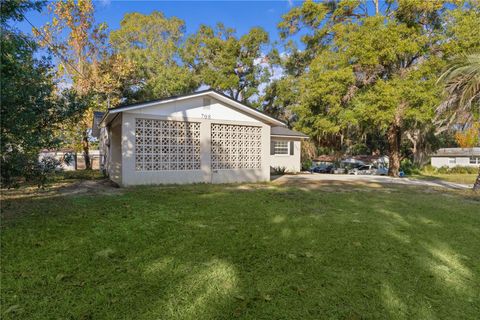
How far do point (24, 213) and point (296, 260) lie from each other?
19.5ft

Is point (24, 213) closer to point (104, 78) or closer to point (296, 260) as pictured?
point (296, 260)

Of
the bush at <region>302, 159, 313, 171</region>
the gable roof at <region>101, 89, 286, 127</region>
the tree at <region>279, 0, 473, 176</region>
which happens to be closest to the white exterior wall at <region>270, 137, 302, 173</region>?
the tree at <region>279, 0, 473, 176</region>

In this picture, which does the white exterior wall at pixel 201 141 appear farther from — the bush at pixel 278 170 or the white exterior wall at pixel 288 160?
the white exterior wall at pixel 288 160

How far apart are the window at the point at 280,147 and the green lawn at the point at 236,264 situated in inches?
613

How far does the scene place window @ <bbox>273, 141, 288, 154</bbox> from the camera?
22.4m

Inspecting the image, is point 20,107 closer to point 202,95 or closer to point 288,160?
point 202,95

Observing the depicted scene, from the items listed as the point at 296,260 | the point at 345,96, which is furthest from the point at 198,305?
the point at 345,96

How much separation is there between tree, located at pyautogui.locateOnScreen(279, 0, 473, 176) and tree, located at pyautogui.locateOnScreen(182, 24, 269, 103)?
9.39 metres

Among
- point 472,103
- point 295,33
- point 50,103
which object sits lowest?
point 50,103

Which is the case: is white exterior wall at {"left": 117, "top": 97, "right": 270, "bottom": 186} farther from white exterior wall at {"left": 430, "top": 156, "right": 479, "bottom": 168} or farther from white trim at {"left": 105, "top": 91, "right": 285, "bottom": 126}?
white exterior wall at {"left": 430, "top": 156, "right": 479, "bottom": 168}

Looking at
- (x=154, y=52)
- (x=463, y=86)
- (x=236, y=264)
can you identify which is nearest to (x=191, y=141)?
(x=236, y=264)

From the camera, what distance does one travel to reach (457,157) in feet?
132

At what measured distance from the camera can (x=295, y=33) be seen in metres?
25.6

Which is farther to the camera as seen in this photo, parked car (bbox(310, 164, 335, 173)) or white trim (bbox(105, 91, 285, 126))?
parked car (bbox(310, 164, 335, 173))
